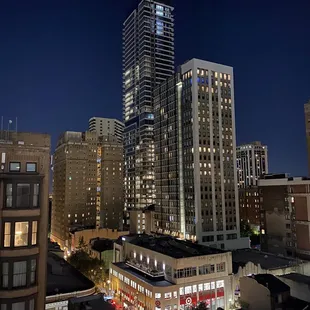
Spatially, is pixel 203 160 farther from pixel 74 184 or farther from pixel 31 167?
pixel 31 167

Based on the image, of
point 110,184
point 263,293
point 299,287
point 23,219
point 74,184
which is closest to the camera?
point 23,219

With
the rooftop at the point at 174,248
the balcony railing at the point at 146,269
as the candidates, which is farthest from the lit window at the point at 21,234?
the balcony railing at the point at 146,269

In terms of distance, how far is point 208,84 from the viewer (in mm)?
122000

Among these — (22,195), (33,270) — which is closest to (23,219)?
(22,195)

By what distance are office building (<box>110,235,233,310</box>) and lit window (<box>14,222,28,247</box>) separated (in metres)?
42.1

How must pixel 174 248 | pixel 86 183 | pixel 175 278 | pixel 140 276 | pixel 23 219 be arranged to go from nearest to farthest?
pixel 23 219
pixel 175 278
pixel 140 276
pixel 174 248
pixel 86 183

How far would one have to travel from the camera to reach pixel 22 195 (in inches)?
861

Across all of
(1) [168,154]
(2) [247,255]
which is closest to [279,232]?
(2) [247,255]

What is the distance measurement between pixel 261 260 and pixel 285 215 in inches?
1188

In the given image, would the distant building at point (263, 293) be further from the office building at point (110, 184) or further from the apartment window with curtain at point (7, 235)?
the office building at point (110, 184)

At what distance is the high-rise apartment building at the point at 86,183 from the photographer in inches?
6201

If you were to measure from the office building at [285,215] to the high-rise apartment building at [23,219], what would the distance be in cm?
9549

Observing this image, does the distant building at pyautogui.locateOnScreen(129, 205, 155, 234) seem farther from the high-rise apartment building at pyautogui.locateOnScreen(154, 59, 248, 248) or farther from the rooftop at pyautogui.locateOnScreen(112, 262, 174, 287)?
the rooftop at pyautogui.locateOnScreen(112, 262, 174, 287)

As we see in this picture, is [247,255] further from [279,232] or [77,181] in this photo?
[77,181]
